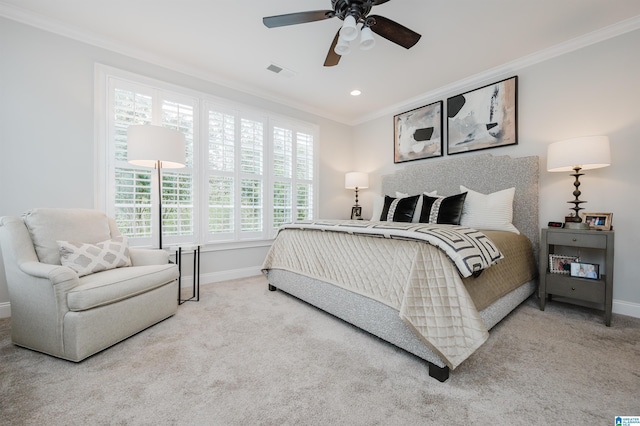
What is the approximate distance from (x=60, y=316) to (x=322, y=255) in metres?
1.77

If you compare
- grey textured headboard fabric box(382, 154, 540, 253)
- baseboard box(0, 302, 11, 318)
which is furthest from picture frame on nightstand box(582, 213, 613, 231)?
baseboard box(0, 302, 11, 318)

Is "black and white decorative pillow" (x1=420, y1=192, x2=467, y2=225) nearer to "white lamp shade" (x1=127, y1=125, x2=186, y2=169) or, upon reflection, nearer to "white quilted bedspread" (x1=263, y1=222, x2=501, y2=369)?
"white quilted bedspread" (x1=263, y1=222, x2=501, y2=369)

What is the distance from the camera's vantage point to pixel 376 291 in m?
1.75

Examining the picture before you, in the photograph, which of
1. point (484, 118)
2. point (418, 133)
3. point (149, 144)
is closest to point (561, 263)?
point (484, 118)

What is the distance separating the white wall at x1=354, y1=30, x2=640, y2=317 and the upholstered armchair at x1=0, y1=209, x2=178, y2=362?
12.7ft

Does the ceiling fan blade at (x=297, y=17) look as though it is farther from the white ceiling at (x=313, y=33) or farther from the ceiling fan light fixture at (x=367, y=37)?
the white ceiling at (x=313, y=33)

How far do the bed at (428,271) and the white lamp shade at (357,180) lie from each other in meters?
1.26

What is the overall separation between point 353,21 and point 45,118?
9.25 feet

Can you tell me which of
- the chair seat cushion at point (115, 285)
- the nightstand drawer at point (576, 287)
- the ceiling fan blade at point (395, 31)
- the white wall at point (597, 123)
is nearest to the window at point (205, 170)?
the chair seat cushion at point (115, 285)

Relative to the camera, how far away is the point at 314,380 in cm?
141

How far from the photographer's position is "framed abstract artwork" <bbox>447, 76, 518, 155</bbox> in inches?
118

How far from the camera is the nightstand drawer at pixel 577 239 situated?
212 cm

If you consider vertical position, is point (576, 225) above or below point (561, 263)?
above

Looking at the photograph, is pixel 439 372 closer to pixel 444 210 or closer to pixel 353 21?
pixel 444 210
